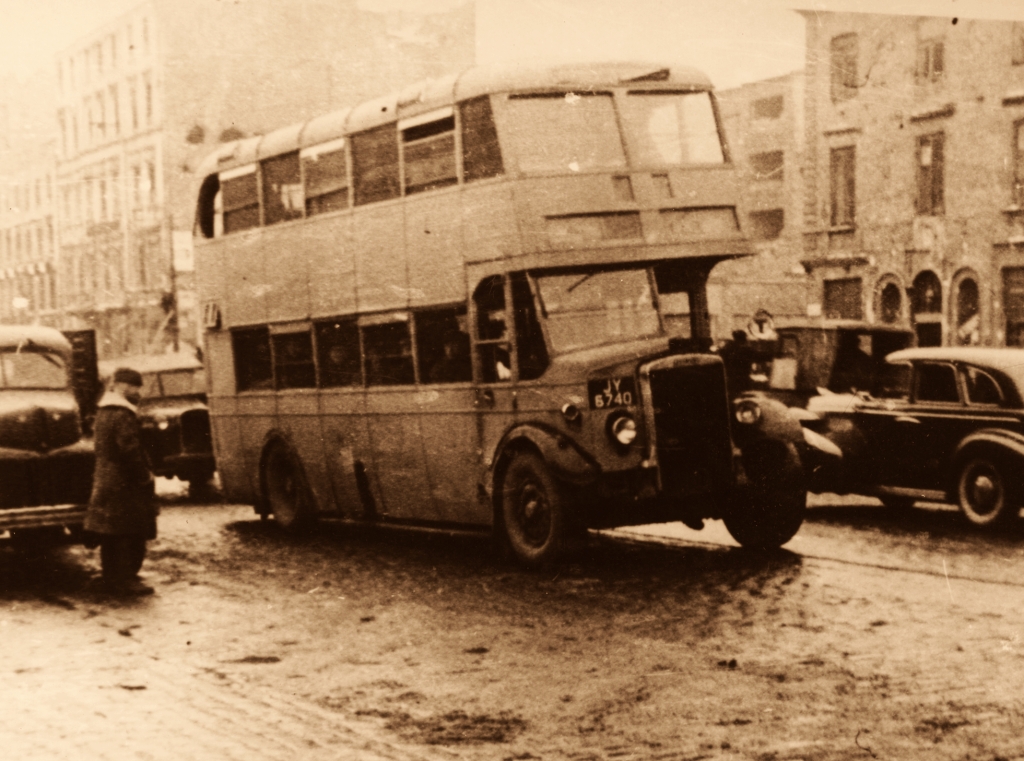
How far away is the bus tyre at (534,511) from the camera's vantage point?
11.7 meters

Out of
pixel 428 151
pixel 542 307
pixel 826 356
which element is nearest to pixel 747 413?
pixel 542 307

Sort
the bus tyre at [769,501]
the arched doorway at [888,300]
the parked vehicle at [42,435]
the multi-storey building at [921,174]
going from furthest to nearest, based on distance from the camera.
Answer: the arched doorway at [888,300], the multi-storey building at [921,174], the parked vehicle at [42,435], the bus tyre at [769,501]

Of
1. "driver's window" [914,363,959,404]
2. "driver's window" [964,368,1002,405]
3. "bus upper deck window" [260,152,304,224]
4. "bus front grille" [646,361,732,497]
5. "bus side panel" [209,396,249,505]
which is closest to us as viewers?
"bus front grille" [646,361,732,497]

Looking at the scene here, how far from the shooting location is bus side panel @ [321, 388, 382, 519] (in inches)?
579

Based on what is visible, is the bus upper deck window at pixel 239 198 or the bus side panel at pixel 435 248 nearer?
the bus side panel at pixel 435 248

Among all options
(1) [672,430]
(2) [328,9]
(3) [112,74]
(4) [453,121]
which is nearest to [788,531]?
(1) [672,430]

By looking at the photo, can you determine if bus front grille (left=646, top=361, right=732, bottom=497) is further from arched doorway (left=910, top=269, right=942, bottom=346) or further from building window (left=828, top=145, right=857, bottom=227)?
building window (left=828, top=145, right=857, bottom=227)

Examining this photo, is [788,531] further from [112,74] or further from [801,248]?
[801,248]

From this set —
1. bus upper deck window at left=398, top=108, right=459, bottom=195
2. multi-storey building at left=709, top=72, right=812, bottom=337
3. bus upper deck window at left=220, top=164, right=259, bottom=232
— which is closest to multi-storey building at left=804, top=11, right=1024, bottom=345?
multi-storey building at left=709, top=72, right=812, bottom=337

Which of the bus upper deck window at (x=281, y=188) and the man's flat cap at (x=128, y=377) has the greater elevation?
the bus upper deck window at (x=281, y=188)

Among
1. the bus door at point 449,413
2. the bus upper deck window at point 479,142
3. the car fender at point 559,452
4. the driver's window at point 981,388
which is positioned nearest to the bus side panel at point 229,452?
the bus door at point 449,413

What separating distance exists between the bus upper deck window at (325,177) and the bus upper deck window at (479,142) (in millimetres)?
2161

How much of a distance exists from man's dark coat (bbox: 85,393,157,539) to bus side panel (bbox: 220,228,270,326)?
3936 mm

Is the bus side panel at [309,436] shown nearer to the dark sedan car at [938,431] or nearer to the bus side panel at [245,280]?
the bus side panel at [245,280]
